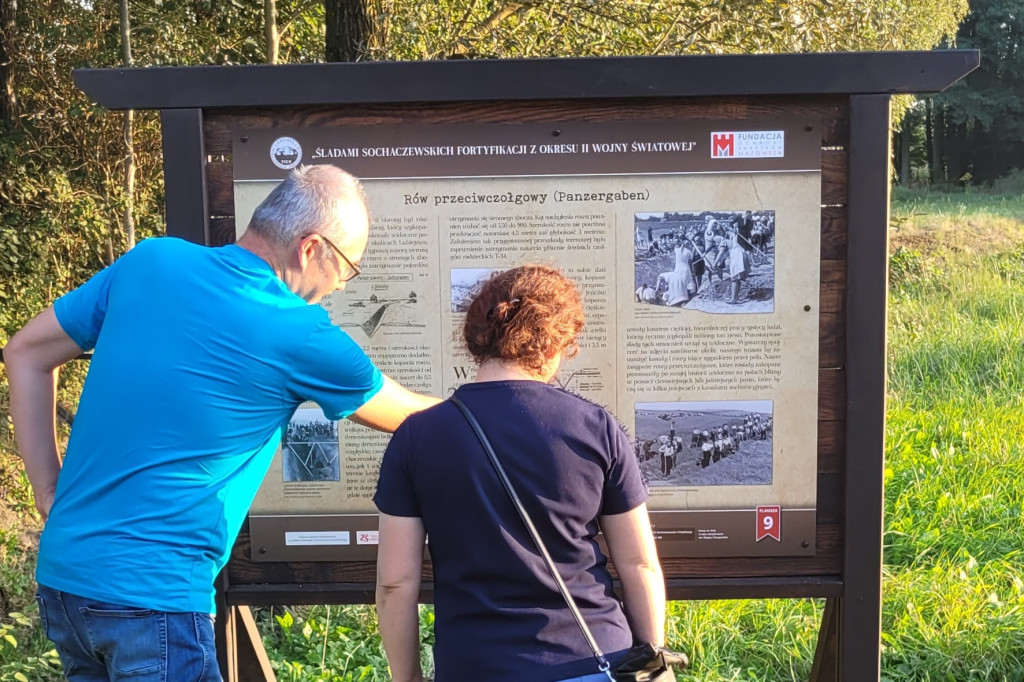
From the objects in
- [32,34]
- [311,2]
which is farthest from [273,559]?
[32,34]

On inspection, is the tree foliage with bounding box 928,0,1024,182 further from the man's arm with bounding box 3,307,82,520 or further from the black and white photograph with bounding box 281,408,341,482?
the man's arm with bounding box 3,307,82,520

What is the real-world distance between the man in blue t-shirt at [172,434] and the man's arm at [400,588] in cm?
35

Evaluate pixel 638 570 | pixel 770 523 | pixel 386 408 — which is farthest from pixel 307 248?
pixel 770 523

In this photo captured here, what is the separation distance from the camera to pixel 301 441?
283 centimetres

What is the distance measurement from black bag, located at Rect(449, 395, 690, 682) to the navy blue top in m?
0.01

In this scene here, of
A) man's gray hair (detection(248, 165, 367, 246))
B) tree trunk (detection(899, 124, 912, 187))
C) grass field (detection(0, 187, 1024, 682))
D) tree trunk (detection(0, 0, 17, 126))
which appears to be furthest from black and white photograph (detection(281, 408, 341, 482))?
Answer: tree trunk (detection(899, 124, 912, 187))

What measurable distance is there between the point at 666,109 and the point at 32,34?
350 inches

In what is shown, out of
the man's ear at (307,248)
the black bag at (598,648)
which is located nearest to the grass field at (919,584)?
the black bag at (598,648)

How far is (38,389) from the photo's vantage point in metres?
2.36

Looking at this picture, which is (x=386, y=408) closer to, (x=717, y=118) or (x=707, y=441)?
(x=707, y=441)

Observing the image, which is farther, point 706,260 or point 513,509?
point 706,260

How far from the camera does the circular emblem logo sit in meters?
2.73

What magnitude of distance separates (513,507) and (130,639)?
904 mm

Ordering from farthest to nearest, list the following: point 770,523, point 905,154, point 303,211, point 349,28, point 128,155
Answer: point 905,154, point 128,155, point 349,28, point 770,523, point 303,211
